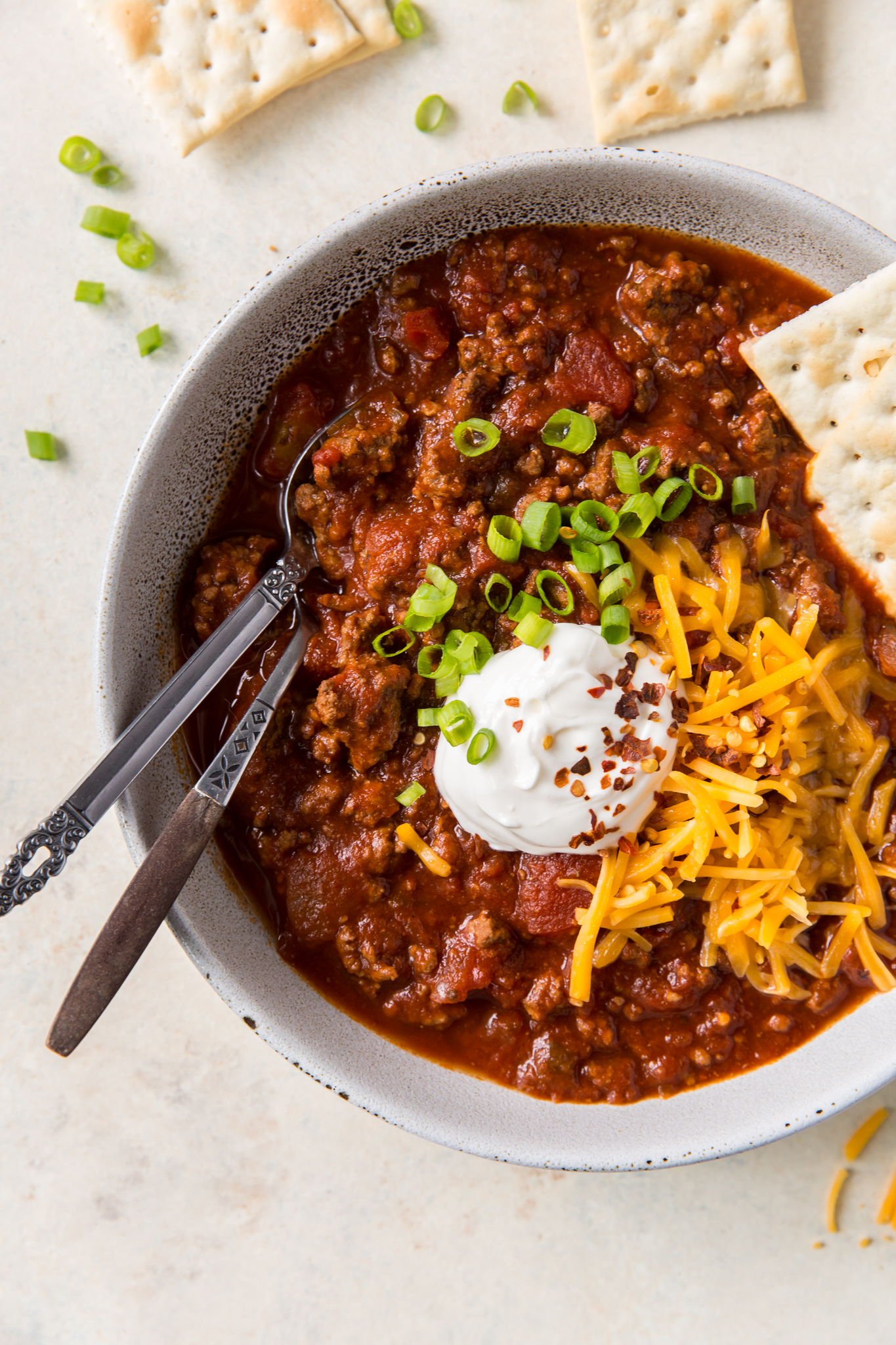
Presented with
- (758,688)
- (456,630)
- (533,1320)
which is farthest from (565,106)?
(533,1320)

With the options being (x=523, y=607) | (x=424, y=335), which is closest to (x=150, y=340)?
(x=424, y=335)

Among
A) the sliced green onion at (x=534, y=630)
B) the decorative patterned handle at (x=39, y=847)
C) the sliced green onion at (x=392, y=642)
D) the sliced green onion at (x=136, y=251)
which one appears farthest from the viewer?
the sliced green onion at (x=136, y=251)

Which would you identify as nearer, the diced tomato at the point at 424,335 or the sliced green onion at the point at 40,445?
the diced tomato at the point at 424,335

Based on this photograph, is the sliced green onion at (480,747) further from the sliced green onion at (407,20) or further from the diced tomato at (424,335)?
the sliced green onion at (407,20)

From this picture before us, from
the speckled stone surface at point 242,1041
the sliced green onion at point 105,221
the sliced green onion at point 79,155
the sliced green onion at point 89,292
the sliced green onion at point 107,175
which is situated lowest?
the speckled stone surface at point 242,1041

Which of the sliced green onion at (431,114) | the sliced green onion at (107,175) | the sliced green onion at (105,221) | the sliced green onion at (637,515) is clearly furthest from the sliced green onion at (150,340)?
the sliced green onion at (637,515)

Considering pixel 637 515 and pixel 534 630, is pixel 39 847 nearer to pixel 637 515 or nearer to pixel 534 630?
pixel 534 630

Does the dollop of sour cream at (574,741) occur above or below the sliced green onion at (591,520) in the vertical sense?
below
